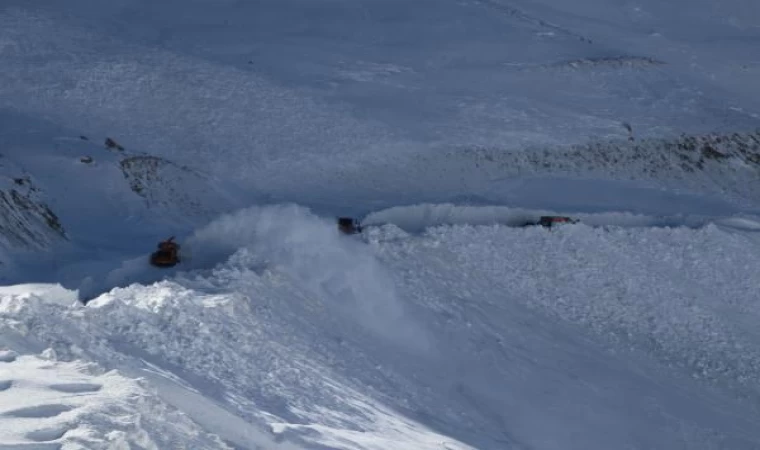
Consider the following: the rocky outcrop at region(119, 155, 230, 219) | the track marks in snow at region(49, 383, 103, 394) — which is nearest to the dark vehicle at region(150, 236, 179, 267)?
the rocky outcrop at region(119, 155, 230, 219)

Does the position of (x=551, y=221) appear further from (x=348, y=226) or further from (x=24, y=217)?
(x=24, y=217)

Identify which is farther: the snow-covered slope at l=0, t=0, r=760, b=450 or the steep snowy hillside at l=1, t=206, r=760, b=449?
the snow-covered slope at l=0, t=0, r=760, b=450

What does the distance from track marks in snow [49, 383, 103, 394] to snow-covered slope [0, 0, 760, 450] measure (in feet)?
0.08

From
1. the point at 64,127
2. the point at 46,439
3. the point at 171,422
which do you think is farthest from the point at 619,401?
the point at 64,127

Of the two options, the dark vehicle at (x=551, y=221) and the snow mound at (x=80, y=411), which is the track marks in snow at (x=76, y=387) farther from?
the dark vehicle at (x=551, y=221)

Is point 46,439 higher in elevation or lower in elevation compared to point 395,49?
lower

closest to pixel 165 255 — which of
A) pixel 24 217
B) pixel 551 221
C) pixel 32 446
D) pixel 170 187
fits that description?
pixel 24 217

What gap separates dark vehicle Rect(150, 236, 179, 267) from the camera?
12062 millimetres

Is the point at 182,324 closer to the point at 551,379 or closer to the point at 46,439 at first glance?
the point at 46,439

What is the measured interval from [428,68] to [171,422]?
14.3 m

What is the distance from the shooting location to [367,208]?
15258 millimetres

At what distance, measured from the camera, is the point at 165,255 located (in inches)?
478

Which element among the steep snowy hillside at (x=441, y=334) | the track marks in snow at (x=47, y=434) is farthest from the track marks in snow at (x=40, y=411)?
the steep snowy hillside at (x=441, y=334)

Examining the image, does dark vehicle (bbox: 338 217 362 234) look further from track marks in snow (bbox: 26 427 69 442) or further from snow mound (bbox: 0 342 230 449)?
track marks in snow (bbox: 26 427 69 442)
